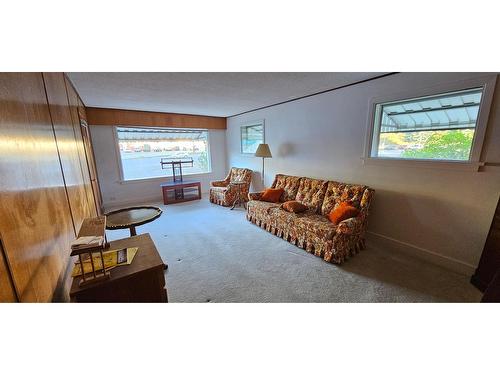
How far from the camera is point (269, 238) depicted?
2.97 meters

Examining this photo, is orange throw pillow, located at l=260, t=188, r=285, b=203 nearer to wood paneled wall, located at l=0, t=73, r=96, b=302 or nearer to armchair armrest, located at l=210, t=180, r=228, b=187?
armchair armrest, located at l=210, t=180, r=228, b=187

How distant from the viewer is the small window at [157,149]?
15.9 ft

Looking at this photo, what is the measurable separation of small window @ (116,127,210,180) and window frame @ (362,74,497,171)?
439 centimetres

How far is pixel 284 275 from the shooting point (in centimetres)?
213

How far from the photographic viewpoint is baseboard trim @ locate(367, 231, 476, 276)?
2076 millimetres

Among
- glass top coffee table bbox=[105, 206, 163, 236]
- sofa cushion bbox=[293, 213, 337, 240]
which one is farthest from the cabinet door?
sofa cushion bbox=[293, 213, 337, 240]

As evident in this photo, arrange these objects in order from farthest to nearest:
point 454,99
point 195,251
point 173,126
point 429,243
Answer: point 173,126 → point 195,251 → point 429,243 → point 454,99

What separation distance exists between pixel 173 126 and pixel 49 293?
4.67m

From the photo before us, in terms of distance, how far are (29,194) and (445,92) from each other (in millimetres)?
3485

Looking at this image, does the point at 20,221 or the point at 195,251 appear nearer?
the point at 20,221

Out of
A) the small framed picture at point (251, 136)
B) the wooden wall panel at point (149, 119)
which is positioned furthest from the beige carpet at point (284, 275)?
the wooden wall panel at point (149, 119)

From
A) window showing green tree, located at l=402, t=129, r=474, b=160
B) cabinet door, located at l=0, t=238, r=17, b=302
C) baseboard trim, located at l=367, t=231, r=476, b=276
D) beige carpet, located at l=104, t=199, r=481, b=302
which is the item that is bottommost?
beige carpet, located at l=104, t=199, r=481, b=302
